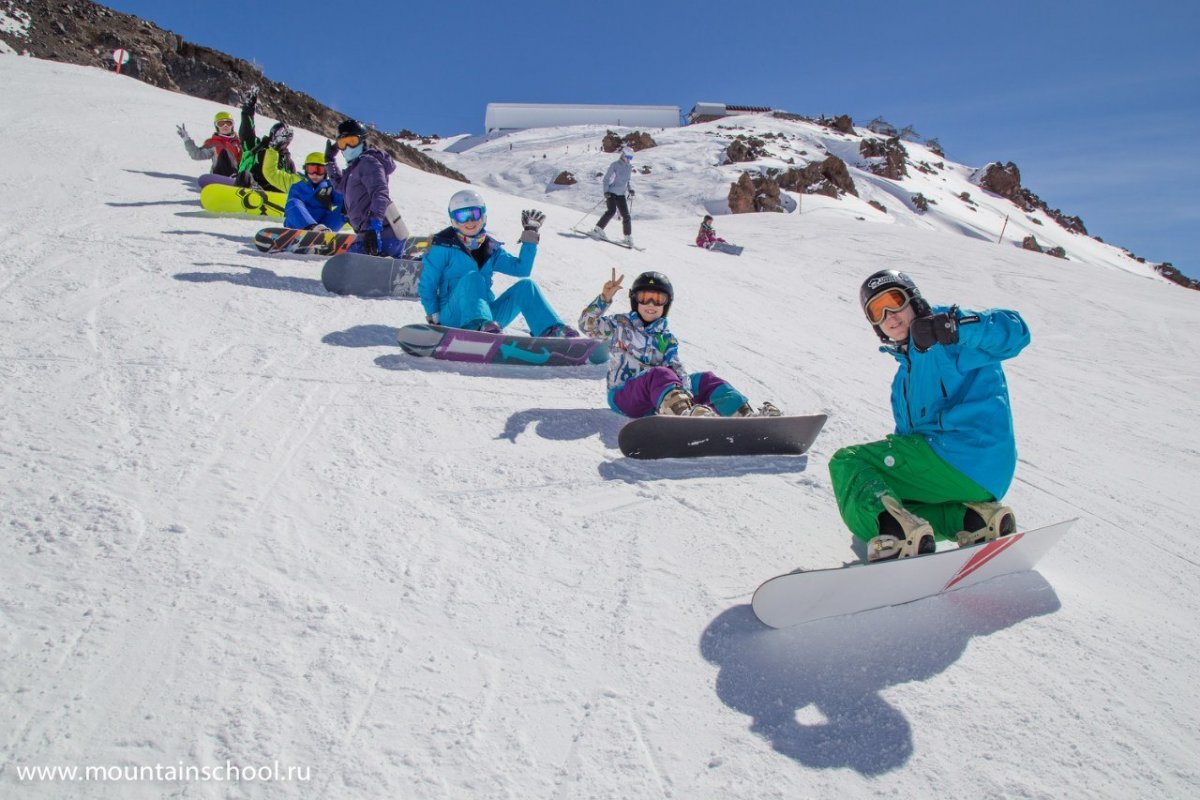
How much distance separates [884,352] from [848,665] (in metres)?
2.67

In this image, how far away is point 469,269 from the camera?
Result: 5.52m

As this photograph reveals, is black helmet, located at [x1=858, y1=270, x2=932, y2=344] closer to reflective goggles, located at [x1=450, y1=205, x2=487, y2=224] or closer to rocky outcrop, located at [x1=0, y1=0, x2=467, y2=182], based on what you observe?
reflective goggles, located at [x1=450, y1=205, x2=487, y2=224]

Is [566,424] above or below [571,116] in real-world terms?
below

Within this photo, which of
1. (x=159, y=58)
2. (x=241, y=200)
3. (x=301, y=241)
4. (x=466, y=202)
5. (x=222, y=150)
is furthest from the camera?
(x=159, y=58)

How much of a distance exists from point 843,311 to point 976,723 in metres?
8.79

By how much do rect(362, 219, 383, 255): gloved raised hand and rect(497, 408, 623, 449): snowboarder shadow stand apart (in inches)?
151

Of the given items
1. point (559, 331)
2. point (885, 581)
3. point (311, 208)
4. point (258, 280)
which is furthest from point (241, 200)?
point (885, 581)

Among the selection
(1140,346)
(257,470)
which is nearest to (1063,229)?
(1140,346)

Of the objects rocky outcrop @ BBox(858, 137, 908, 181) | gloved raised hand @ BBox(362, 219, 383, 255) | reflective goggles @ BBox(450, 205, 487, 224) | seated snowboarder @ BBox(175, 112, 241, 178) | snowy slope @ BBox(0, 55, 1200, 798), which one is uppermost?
rocky outcrop @ BBox(858, 137, 908, 181)

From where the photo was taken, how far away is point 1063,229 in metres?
48.4

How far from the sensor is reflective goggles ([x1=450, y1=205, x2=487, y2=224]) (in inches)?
213

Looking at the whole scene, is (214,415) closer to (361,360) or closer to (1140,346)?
(361,360)

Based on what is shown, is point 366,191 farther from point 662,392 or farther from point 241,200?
point 662,392

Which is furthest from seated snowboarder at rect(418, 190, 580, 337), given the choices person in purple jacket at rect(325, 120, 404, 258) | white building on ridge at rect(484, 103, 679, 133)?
white building on ridge at rect(484, 103, 679, 133)
